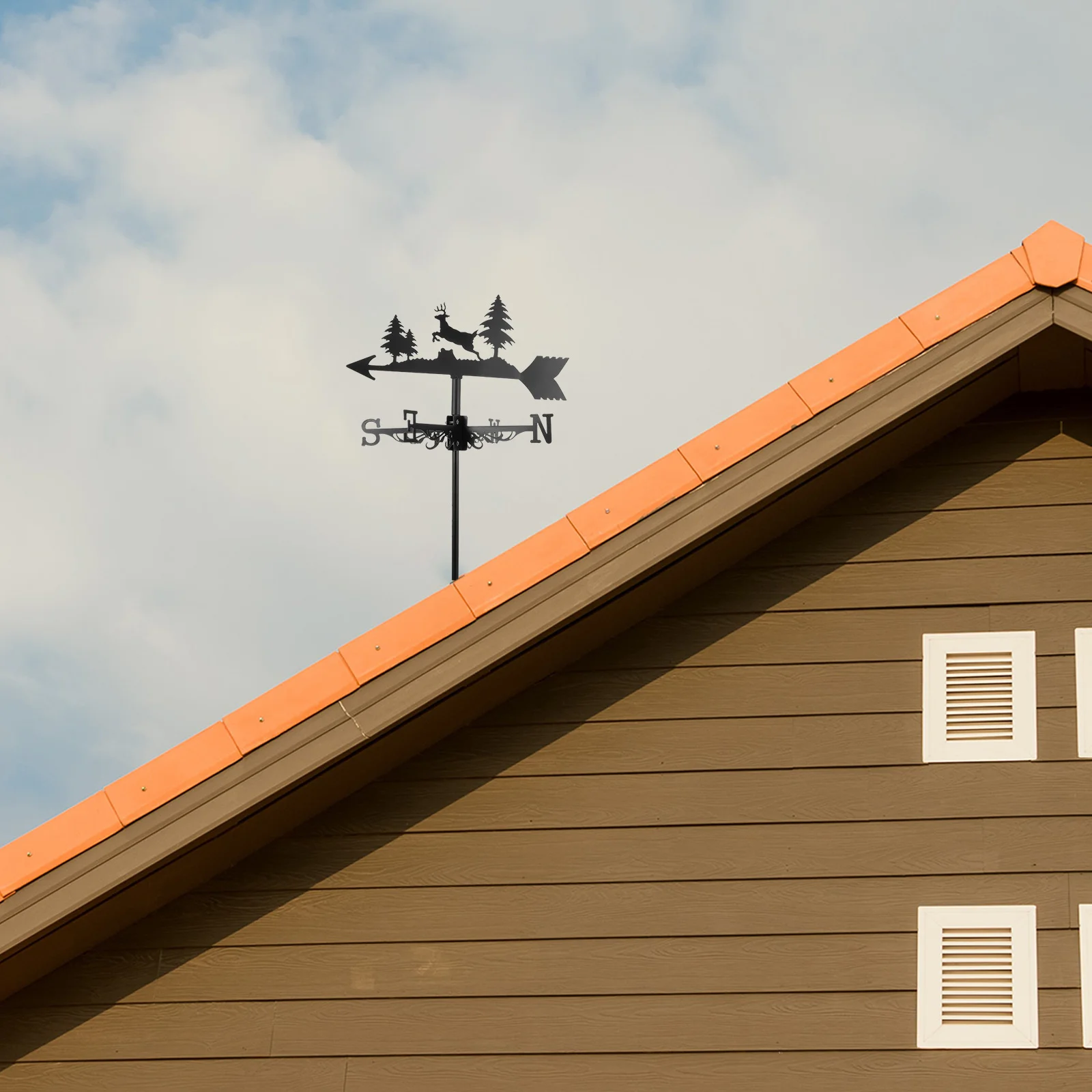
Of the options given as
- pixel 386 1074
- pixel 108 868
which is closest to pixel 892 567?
pixel 386 1074

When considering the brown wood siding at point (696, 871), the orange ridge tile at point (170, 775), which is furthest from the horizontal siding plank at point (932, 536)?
the orange ridge tile at point (170, 775)

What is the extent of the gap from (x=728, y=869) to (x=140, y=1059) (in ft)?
6.66

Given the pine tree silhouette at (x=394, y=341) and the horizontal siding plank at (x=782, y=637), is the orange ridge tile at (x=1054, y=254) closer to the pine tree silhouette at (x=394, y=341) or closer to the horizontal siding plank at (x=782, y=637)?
the horizontal siding plank at (x=782, y=637)

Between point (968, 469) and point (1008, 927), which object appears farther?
point (968, 469)

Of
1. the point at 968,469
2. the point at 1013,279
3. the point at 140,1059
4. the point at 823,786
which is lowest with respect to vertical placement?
the point at 140,1059

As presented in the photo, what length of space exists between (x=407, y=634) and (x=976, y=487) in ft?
6.86

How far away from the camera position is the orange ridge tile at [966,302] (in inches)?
193

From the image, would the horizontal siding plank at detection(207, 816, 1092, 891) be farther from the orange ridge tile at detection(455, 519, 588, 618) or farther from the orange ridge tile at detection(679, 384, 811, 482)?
the orange ridge tile at detection(679, 384, 811, 482)

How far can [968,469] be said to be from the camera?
5.16 metres

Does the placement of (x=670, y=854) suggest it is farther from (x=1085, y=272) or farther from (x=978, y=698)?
(x=1085, y=272)

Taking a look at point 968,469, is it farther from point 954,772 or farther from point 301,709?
point 301,709

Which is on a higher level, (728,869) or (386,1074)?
(728,869)

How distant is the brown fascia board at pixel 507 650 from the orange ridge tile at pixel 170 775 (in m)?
0.03

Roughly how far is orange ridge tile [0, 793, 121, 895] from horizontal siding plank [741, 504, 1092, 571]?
92.1 inches
